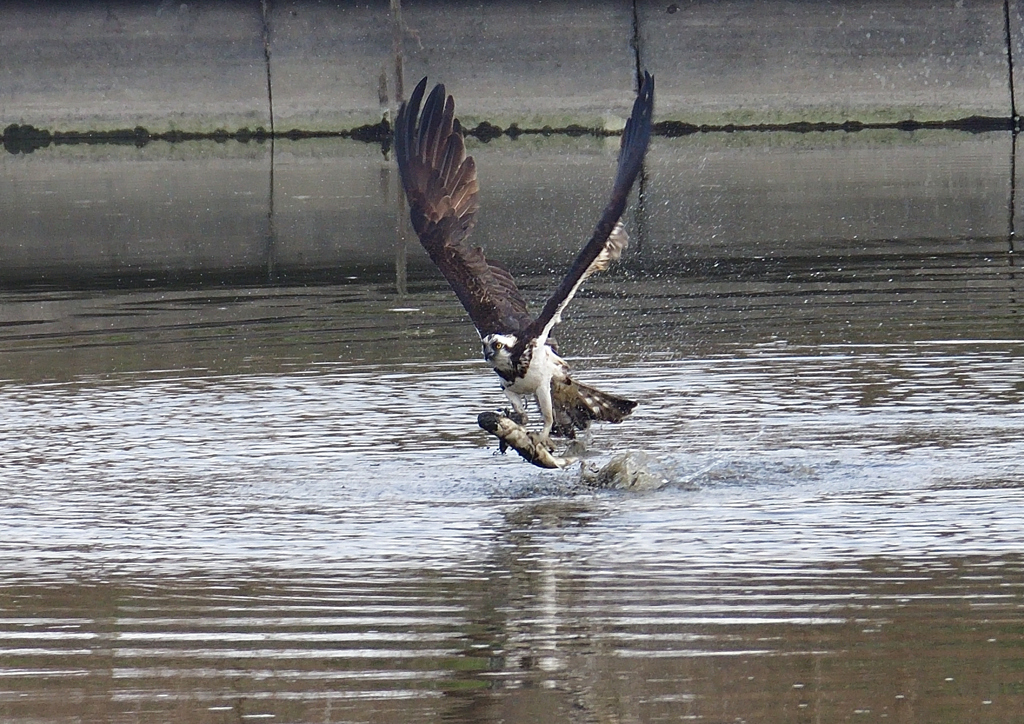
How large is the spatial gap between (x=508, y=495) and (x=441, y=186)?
2.50 metres

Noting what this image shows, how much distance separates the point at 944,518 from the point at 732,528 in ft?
2.83

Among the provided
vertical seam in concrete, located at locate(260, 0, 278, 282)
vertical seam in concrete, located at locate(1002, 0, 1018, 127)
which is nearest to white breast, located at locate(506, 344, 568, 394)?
vertical seam in concrete, located at locate(260, 0, 278, 282)

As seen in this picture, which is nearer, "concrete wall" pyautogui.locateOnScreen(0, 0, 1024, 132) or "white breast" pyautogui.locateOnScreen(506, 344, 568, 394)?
"white breast" pyautogui.locateOnScreen(506, 344, 568, 394)

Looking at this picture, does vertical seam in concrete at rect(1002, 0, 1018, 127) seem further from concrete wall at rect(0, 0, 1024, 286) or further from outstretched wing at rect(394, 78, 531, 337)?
outstretched wing at rect(394, 78, 531, 337)

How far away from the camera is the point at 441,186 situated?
10.8 m

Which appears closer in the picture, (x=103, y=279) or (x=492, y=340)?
(x=492, y=340)

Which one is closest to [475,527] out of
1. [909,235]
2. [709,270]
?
[709,270]

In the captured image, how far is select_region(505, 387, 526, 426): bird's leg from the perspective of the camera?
9.29 meters

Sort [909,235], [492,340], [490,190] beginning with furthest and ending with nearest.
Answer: [490,190] < [909,235] < [492,340]

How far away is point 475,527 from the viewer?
8.16m

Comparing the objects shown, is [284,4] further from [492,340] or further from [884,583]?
[884,583]

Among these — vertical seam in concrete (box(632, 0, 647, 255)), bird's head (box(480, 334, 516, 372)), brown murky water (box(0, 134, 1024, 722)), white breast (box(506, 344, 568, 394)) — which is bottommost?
brown murky water (box(0, 134, 1024, 722))

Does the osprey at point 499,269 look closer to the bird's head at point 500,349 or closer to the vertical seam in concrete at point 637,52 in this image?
the bird's head at point 500,349

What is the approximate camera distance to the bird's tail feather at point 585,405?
10000 millimetres
